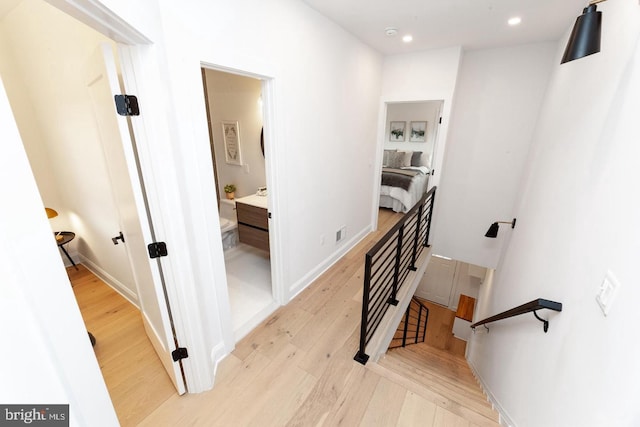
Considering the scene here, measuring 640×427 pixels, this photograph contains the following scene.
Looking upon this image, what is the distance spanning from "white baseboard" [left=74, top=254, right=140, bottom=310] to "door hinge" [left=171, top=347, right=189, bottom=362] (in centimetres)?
122

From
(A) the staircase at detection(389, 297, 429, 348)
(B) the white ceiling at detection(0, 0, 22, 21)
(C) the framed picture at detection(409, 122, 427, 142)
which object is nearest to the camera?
(B) the white ceiling at detection(0, 0, 22, 21)

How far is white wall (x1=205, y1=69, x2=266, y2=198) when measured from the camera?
350 cm

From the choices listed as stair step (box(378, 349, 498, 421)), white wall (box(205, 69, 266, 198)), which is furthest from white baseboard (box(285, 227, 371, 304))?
white wall (box(205, 69, 266, 198))

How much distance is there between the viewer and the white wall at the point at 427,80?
316cm

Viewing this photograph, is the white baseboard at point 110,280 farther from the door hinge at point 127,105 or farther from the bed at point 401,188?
the bed at point 401,188

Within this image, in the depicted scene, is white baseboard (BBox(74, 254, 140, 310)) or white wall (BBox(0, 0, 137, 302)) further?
white baseboard (BBox(74, 254, 140, 310))

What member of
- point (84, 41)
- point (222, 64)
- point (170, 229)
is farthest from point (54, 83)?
point (170, 229)

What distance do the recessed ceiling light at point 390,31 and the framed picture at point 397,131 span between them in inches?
176

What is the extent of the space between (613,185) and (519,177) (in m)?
2.65

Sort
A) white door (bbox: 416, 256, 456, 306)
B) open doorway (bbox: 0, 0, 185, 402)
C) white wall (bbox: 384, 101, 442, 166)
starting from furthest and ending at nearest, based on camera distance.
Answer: white wall (bbox: 384, 101, 442, 166) < white door (bbox: 416, 256, 456, 306) < open doorway (bbox: 0, 0, 185, 402)

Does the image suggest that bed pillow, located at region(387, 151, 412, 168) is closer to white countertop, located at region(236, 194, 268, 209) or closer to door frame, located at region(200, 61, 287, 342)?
white countertop, located at region(236, 194, 268, 209)

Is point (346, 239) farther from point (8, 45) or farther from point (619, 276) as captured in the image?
point (8, 45)

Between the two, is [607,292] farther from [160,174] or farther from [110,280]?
[110,280]

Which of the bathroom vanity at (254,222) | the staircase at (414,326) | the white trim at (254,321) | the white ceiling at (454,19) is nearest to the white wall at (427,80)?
the white ceiling at (454,19)
